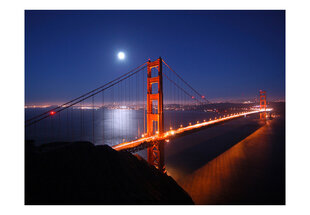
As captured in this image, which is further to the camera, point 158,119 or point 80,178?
point 158,119

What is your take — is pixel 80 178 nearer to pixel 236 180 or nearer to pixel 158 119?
pixel 158 119

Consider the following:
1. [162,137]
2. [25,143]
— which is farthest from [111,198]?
[162,137]

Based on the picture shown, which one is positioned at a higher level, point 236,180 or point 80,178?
point 80,178

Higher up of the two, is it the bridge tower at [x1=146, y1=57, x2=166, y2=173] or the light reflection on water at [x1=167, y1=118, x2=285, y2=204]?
the bridge tower at [x1=146, y1=57, x2=166, y2=173]

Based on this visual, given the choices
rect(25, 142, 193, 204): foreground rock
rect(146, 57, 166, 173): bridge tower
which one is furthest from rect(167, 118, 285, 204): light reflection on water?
rect(25, 142, 193, 204): foreground rock

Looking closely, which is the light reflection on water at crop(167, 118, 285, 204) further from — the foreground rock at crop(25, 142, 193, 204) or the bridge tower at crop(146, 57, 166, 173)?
the foreground rock at crop(25, 142, 193, 204)

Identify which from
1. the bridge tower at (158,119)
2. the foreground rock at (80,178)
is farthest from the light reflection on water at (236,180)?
the foreground rock at (80,178)

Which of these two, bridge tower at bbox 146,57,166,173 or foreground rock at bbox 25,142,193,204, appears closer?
foreground rock at bbox 25,142,193,204

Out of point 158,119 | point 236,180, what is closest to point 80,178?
point 158,119

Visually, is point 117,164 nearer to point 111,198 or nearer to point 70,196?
point 111,198
